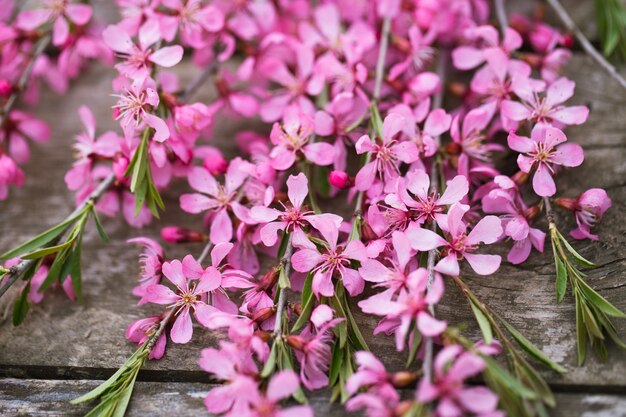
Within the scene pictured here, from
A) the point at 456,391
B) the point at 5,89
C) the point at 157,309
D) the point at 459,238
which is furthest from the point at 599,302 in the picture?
the point at 5,89

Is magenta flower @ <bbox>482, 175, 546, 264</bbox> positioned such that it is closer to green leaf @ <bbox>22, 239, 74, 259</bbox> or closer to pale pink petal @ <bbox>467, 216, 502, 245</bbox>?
pale pink petal @ <bbox>467, 216, 502, 245</bbox>

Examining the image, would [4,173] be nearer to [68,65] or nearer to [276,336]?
[68,65]

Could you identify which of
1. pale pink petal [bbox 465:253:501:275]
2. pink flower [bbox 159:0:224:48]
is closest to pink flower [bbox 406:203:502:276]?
pale pink petal [bbox 465:253:501:275]

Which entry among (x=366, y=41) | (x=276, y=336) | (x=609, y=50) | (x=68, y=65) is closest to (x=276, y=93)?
(x=366, y=41)

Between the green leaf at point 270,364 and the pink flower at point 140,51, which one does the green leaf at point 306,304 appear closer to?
the green leaf at point 270,364

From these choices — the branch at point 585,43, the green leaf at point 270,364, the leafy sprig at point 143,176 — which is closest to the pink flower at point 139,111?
the leafy sprig at point 143,176

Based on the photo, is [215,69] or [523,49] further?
[523,49]

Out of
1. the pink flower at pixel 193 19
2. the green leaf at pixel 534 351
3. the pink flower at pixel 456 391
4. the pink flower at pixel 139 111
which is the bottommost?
the green leaf at pixel 534 351

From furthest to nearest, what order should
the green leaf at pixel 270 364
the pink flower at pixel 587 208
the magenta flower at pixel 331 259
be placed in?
Answer: 1. the pink flower at pixel 587 208
2. the magenta flower at pixel 331 259
3. the green leaf at pixel 270 364
